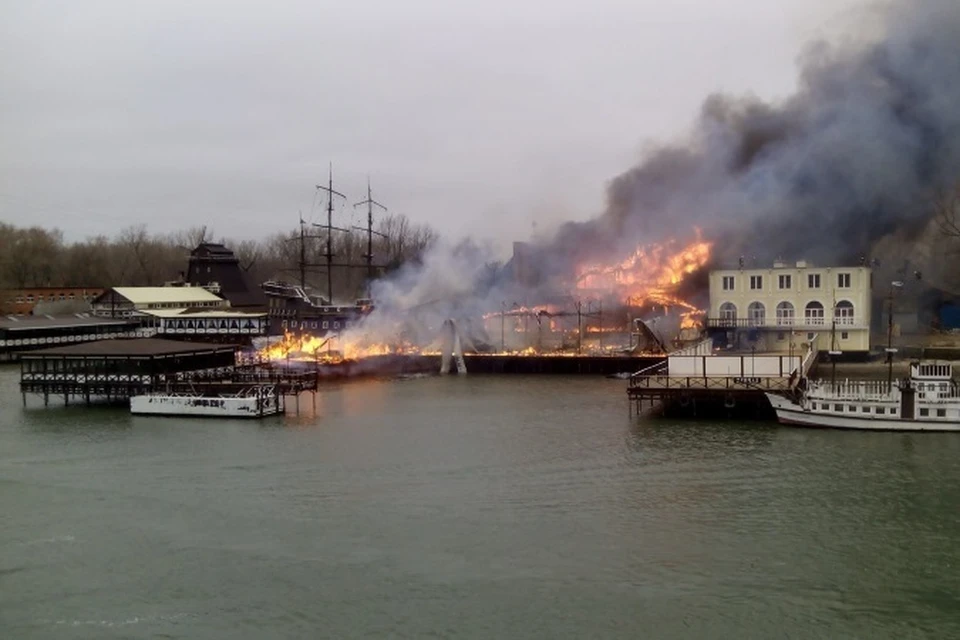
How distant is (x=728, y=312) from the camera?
181 feet

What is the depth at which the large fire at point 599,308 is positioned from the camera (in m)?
59.5

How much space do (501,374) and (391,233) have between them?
64398 millimetres

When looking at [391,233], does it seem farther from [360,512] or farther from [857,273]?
[360,512]

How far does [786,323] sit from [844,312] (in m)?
3.15

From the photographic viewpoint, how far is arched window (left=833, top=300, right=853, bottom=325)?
172 ft

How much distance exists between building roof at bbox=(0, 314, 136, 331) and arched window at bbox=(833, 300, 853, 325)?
46453mm

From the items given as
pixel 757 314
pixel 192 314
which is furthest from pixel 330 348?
pixel 757 314

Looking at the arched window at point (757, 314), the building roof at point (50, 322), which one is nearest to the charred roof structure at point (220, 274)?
the building roof at point (50, 322)

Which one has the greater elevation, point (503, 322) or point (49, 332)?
point (503, 322)

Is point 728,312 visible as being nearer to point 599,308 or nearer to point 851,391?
point 599,308

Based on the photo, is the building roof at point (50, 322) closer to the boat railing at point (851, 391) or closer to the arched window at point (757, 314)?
the arched window at point (757, 314)

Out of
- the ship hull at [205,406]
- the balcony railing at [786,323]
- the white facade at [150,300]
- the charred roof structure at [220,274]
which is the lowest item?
the ship hull at [205,406]

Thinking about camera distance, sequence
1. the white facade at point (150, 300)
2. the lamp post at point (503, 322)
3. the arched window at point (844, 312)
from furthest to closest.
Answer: the white facade at point (150, 300) → the lamp post at point (503, 322) → the arched window at point (844, 312)

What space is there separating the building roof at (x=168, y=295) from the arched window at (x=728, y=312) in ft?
140
